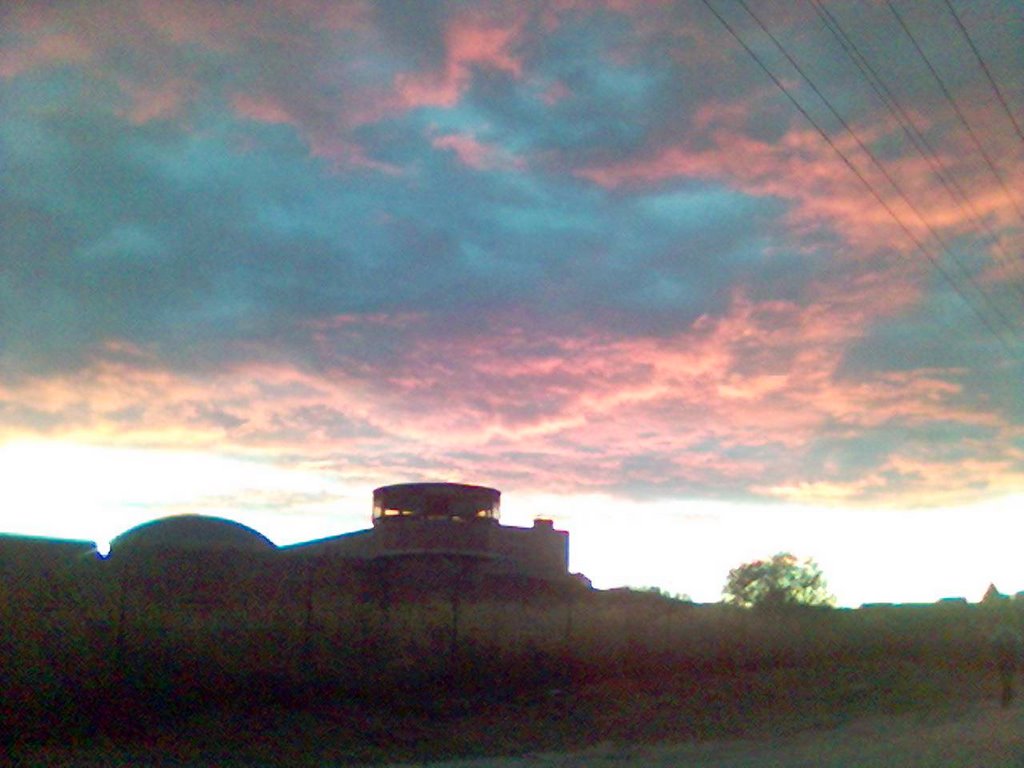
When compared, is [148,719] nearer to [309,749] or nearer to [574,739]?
[309,749]

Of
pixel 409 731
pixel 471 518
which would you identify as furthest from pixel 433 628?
pixel 471 518

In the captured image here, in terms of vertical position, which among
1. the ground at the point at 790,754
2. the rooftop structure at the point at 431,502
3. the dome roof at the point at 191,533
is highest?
the rooftop structure at the point at 431,502

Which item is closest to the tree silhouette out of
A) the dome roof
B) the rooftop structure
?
the rooftop structure

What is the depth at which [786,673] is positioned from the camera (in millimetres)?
35750

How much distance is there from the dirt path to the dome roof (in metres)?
15.3

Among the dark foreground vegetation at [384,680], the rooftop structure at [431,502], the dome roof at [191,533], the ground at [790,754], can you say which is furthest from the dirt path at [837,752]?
the rooftop structure at [431,502]

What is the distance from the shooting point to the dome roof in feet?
107

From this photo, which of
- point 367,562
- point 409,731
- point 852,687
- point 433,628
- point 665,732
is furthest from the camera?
point 852,687

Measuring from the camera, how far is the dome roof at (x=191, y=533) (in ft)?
107

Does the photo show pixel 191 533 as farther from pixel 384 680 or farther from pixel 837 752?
pixel 837 752

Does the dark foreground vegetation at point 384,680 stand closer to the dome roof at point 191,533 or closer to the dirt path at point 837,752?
the dirt path at point 837,752

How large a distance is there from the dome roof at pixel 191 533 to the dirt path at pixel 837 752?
50.2 feet

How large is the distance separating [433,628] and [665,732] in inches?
252

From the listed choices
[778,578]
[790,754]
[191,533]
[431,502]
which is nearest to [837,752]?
[790,754]
